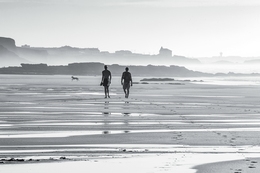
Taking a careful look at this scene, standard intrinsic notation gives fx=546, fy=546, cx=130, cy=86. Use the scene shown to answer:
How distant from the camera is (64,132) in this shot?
14.0 meters

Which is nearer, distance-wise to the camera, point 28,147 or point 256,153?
point 256,153

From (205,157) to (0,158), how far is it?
3648 mm

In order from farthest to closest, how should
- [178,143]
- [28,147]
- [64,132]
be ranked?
1. [64,132]
2. [178,143]
3. [28,147]

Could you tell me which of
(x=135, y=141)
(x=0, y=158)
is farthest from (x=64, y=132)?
(x=0, y=158)

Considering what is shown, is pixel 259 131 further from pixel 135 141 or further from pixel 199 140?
pixel 135 141

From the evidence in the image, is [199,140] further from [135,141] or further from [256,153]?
[256,153]

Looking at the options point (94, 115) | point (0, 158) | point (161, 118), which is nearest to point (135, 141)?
point (0, 158)

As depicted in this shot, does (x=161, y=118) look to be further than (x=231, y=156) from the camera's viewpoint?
Yes

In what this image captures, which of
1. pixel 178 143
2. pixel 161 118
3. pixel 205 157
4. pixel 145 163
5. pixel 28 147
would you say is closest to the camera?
pixel 145 163

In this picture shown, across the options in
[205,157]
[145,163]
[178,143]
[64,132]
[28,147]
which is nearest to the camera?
[145,163]

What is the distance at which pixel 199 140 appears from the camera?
40.8ft

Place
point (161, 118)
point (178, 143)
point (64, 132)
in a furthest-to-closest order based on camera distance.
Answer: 1. point (161, 118)
2. point (64, 132)
3. point (178, 143)

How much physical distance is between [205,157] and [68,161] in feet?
8.14

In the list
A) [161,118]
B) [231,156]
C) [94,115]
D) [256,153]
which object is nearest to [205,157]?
[231,156]
